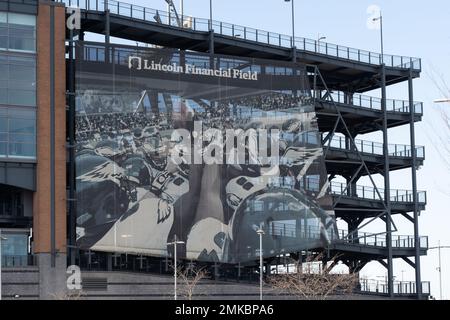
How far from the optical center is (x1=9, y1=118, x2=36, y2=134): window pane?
3376 inches

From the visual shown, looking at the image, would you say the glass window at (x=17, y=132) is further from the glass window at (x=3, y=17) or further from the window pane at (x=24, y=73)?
the glass window at (x=3, y=17)

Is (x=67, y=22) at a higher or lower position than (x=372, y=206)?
higher

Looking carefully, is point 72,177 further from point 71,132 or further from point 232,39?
point 232,39

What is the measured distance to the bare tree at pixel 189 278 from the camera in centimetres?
8500

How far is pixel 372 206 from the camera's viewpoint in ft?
355

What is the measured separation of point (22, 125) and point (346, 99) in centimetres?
3967

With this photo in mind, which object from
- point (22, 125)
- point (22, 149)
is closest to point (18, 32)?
point (22, 125)

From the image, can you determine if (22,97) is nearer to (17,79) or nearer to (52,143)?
(17,79)

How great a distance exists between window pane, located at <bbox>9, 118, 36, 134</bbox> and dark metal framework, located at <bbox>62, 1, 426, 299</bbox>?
174 inches

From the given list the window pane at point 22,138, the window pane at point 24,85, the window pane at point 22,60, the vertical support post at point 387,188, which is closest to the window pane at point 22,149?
the window pane at point 22,138

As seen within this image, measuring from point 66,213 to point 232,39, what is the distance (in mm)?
25354

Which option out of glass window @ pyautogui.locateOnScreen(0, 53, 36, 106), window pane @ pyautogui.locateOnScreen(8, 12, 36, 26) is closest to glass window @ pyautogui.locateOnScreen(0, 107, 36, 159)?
glass window @ pyautogui.locateOnScreen(0, 53, 36, 106)

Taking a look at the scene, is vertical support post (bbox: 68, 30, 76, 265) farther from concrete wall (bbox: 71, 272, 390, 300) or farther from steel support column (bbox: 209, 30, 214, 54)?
steel support column (bbox: 209, 30, 214, 54)
